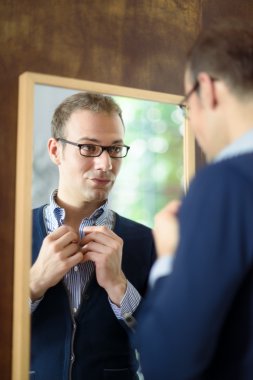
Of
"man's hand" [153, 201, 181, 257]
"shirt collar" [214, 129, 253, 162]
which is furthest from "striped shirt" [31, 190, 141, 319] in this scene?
"shirt collar" [214, 129, 253, 162]

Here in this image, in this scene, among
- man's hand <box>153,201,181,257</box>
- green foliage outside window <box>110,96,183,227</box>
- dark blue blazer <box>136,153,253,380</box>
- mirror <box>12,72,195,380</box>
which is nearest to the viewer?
dark blue blazer <box>136,153,253,380</box>

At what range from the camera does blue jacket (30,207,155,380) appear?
0.93 m

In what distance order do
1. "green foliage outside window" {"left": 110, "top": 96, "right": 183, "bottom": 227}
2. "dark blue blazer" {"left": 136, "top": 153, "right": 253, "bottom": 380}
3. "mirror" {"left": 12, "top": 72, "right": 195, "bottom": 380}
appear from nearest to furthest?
"dark blue blazer" {"left": 136, "top": 153, "right": 253, "bottom": 380} → "mirror" {"left": 12, "top": 72, "right": 195, "bottom": 380} → "green foliage outside window" {"left": 110, "top": 96, "right": 183, "bottom": 227}

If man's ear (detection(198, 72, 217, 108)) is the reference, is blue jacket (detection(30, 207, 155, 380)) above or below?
below

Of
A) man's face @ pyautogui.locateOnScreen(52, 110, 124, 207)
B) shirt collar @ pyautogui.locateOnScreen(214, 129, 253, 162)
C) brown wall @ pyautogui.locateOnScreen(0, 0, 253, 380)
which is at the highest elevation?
brown wall @ pyautogui.locateOnScreen(0, 0, 253, 380)

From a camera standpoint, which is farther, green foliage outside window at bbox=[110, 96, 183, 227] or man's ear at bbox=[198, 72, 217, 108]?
green foliage outside window at bbox=[110, 96, 183, 227]

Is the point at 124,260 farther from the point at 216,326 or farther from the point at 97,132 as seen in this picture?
the point at 216,326

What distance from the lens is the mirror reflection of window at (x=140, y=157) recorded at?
0.96 meters

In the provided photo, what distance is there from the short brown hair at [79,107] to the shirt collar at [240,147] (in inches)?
16.4

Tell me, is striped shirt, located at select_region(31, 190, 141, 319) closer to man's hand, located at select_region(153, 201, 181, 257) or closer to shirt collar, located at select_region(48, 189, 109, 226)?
shirt collar, located at select_region(48, 189, 109, 226)

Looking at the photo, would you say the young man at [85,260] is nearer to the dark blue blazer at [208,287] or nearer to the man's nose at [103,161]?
the man's nose at [103,161]

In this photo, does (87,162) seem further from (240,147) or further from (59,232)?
(240,147)

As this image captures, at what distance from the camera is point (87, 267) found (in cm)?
99

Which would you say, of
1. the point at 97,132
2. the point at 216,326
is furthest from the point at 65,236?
the point at 216,326
